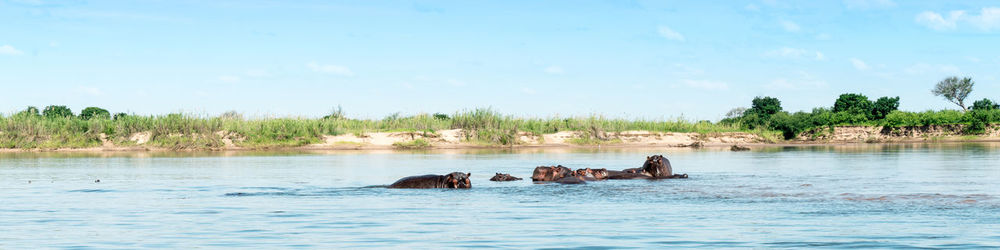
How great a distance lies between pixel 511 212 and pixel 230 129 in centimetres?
4402

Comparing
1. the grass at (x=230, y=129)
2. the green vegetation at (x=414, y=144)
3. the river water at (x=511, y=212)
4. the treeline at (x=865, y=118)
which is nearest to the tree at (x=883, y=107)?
the treeline at (x=865, y=118)

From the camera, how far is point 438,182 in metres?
21.2

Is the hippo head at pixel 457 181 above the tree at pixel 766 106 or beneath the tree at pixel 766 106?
beneath

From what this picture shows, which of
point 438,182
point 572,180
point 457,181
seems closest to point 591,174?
point 572,180

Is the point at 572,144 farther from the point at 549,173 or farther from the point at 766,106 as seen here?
the point at 549,173

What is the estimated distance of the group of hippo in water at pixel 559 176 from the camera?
20984 millimetres

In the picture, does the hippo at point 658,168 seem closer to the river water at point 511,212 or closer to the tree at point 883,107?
the river water at point 511,212

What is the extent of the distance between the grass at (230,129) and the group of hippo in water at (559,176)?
34967mm

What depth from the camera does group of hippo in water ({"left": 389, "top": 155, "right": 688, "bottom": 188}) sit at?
826 inches

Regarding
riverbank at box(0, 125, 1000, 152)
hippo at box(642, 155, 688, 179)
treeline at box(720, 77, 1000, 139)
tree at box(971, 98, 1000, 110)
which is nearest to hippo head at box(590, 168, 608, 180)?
hippo at box(642, 155, 688, 179)

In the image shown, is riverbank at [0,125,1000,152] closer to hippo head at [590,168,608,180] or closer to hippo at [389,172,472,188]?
hippo head at [590,168,608,180]

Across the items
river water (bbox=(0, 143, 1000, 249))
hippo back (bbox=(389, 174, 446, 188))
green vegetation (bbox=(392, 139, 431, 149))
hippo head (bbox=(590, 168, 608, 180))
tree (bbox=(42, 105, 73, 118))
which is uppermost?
tree (bbox=(42, 105, 73, 118))

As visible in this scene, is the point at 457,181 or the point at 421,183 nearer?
the point at 457,181

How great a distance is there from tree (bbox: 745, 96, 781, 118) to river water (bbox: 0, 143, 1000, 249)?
56.9 meters
